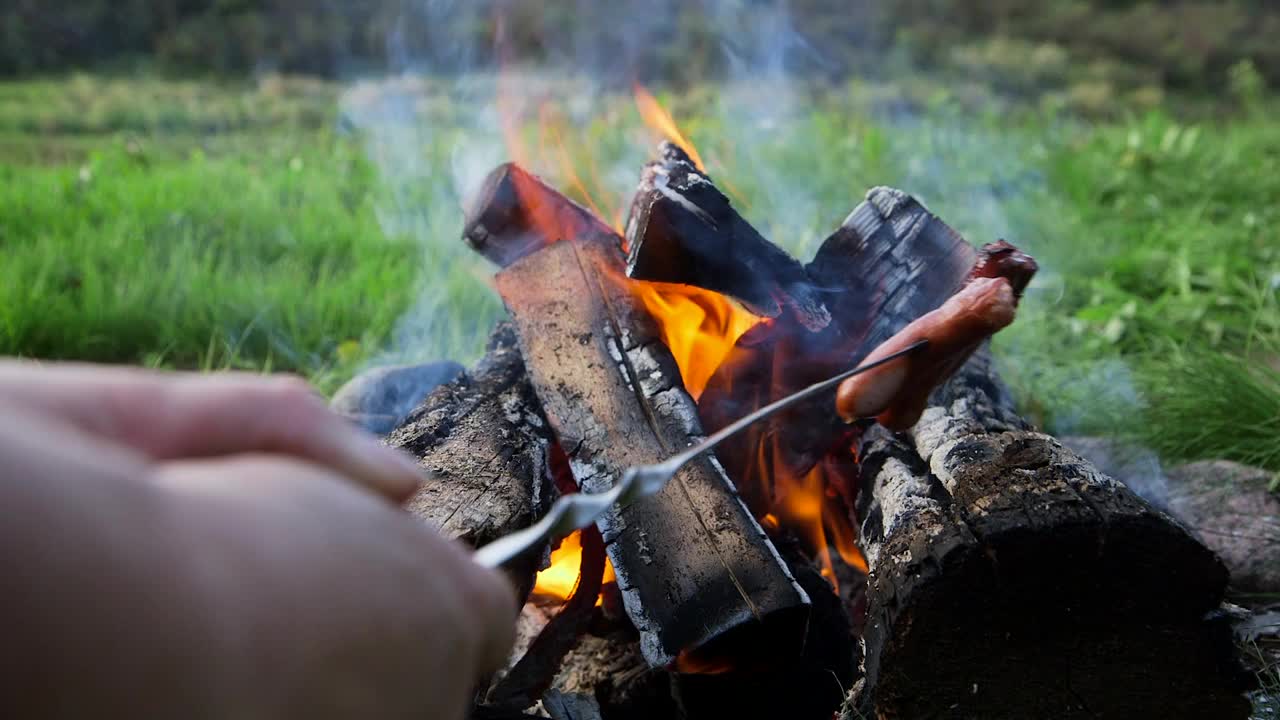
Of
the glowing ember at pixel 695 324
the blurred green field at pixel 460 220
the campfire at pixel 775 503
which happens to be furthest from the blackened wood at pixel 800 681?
the blurred green field at pixel 460 220

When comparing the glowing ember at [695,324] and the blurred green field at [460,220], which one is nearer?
the glowing ember at [695,324]

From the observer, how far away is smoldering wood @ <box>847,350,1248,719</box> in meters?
1.47

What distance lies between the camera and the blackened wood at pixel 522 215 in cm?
230

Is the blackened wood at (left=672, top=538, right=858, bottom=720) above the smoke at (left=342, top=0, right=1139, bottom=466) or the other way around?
the other way around

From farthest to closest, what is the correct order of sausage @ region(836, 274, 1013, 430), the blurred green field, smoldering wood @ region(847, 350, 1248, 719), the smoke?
the smoke, the blurred green field, sausage @ region(836, 274, 1013, 430), smoldering wood @ region(847, 350, 1248, 719)

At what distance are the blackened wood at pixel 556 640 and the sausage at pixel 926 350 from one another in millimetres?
553

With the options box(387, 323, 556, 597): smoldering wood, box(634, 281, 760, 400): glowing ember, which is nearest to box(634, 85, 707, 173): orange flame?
box(634, 281, 760, 400): glowing ember

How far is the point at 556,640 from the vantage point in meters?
1.95

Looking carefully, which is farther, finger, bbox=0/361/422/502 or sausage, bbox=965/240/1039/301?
sausage, bbox=965/240/1039/301

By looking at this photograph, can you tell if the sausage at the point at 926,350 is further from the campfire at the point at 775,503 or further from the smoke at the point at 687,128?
the smoke at the point at 687,128

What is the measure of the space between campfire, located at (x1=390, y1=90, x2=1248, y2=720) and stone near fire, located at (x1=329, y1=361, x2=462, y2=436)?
1.87ft

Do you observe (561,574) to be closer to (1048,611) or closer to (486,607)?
(1048,611)

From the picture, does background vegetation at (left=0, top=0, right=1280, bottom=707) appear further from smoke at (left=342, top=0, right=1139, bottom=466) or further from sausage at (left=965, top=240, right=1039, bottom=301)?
sausage at (left=965, top=240, right=1039, bottom=301)

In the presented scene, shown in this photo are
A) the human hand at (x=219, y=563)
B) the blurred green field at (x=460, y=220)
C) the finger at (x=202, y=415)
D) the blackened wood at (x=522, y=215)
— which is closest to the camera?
the human hand at (x=219, y=563)
